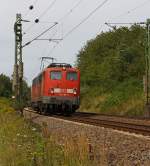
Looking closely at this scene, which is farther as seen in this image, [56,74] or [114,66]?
[114,66]

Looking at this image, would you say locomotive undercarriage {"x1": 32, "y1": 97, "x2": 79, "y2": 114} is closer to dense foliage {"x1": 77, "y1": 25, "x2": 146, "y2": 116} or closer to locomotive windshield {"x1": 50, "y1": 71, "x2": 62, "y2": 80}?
locomotive windshield {"x1": 50, "y1": 71, "x2": 62, "y2": 80}

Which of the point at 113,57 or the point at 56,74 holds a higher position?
the point at 113,57

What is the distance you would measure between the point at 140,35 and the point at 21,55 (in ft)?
107

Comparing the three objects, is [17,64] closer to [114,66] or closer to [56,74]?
[56,74]

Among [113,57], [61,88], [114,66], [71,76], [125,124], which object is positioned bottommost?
[125,124]

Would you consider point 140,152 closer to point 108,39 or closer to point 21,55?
point 21,55

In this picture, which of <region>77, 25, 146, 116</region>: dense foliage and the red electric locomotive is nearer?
the red electric locomotive

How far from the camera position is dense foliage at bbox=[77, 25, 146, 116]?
166 ft

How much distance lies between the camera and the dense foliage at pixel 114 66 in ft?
166

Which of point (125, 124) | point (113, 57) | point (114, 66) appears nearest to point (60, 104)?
point (125, 124)

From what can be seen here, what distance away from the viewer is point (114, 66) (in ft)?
202

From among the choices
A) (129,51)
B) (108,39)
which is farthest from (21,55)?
(108,39)

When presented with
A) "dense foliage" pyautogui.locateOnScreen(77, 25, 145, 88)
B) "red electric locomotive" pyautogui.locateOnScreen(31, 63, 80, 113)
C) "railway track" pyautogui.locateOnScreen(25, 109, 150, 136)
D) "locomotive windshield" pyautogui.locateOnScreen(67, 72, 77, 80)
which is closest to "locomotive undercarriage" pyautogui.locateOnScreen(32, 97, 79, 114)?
"red electric locomotive" pyautogui.locateOnScreen(31, 63, 80, 113)

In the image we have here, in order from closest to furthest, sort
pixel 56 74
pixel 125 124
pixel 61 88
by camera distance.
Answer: pixel 125 124 < pixel 61 88 < pixel 56 74
